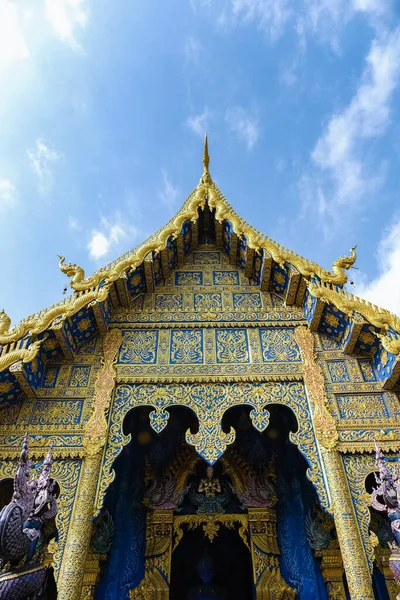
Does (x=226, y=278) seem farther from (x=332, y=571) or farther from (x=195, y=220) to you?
(x=332, y=571)

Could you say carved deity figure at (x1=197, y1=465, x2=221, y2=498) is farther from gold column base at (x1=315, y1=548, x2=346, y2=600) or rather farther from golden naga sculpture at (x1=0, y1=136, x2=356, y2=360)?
golden naga sculpture at (x1=0, y1=136, x2=356, y2=360)

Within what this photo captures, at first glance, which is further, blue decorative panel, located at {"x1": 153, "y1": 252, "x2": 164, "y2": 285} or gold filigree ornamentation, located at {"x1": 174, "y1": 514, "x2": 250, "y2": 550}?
blue decorative panel, located at {"x1": 153, "y1": 252, "x2": 164, "y2": 285}

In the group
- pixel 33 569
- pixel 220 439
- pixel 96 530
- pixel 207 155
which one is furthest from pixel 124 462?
pixel 207 155

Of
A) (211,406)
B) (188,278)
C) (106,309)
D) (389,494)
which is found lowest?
(389,494)

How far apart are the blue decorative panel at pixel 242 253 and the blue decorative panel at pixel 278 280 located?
1.92ft

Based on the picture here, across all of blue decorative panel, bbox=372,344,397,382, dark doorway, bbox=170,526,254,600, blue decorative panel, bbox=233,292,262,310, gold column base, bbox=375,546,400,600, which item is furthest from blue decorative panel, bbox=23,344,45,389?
gold column base, bbox=375,546,400,600

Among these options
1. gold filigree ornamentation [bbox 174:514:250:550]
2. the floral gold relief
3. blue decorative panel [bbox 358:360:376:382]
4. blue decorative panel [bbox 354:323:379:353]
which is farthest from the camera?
gold filigree ornamentation [bbox 174:514:250:550]

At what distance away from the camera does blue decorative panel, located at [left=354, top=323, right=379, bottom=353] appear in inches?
231

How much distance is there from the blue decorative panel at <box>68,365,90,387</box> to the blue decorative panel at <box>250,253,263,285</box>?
3064 millimetres

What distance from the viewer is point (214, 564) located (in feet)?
23.4

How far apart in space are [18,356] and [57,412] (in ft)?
3.06

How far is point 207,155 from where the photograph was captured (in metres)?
8.31

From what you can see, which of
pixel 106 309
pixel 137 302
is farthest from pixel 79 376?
pixel 137 302

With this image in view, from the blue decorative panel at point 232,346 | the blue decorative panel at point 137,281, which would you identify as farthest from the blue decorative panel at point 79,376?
the blue decorative panel at point 232,346
